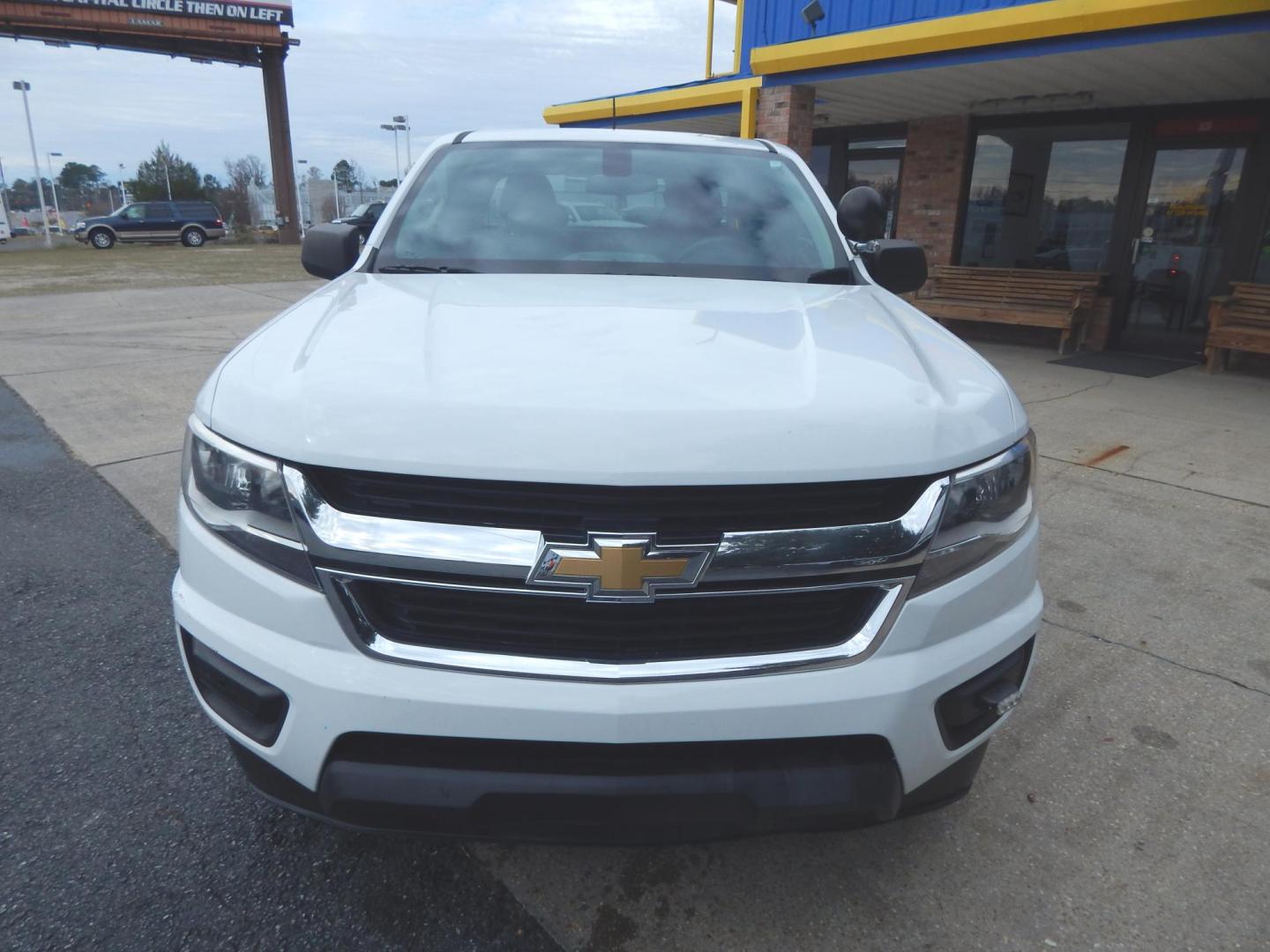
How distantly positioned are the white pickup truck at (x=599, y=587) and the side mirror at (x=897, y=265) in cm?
124

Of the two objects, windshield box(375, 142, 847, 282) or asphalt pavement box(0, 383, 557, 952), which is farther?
windshield box(375, 142, 847, 282)

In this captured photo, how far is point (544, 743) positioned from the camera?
57.2 inches

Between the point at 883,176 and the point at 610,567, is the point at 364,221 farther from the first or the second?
the point at 883,176

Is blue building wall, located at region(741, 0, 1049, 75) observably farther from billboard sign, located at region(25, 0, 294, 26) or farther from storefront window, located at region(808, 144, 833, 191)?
billboard sign, located at region(25, 0, 294, 26)

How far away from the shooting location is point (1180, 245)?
9531 mm

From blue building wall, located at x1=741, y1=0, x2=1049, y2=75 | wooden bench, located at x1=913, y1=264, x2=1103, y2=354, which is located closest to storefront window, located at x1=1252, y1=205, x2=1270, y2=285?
wooden bench, located at x1=913, y1=264, x2=1103, y2=354

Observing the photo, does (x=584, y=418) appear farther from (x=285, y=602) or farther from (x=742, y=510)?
(x=285, y=602)

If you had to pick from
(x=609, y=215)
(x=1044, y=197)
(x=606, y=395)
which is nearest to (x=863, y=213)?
(x=609, y=215)

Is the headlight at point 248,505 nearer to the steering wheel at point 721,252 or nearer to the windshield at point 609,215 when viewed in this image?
the windshield at point 609,215

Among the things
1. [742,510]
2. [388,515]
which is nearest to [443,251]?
[388,515]

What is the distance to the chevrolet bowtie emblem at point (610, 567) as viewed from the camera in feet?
4.70

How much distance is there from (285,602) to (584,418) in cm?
63

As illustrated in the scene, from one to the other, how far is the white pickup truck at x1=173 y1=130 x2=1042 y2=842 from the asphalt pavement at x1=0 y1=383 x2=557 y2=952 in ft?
1.38

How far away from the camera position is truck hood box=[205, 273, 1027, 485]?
1.43 metres
